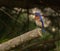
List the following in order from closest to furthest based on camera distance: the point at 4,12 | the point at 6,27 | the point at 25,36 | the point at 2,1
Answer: the point at 25,36
the point at 2,1
the point at 4,12
the point at 6,27

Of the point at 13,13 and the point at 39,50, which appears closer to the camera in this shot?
the point at 39,50

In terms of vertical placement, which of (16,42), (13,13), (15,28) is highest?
(13,13)

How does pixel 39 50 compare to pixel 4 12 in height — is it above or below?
below

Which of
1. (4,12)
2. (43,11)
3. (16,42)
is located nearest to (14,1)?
(4,12)

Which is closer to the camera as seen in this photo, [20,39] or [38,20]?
[20,39]

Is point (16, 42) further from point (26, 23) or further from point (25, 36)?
point (26, 23)

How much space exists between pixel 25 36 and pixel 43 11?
116 cm

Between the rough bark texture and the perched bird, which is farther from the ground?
the perched bird

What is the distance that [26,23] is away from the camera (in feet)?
5.65

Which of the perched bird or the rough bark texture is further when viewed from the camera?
the perched bird

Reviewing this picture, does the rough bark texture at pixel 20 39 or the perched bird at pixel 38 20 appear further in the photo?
the perched bird at pixel 38 20

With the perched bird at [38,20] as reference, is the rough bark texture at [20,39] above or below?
below

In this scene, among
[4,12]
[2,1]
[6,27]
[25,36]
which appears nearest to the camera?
[25,36]

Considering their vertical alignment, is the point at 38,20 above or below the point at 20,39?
above
